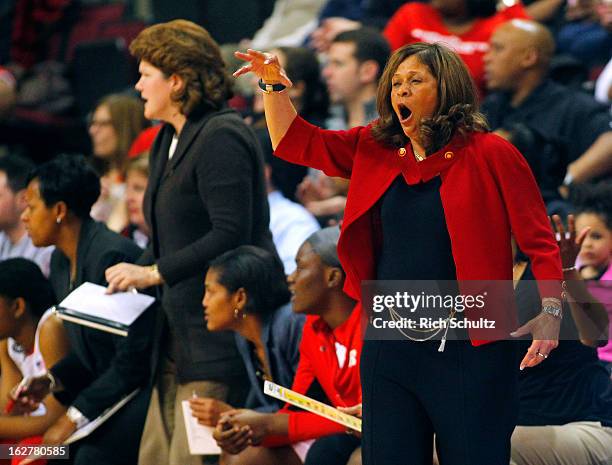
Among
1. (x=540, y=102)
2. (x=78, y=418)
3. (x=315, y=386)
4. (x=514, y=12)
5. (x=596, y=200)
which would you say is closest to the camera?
(x=315, y=386)

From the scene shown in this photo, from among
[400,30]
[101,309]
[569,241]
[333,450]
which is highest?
[400,30]

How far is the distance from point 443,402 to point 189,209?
5.17 feet

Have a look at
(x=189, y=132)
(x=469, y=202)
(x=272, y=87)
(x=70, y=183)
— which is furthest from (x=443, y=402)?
(x=70, y=183)

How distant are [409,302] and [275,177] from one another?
9.14ft

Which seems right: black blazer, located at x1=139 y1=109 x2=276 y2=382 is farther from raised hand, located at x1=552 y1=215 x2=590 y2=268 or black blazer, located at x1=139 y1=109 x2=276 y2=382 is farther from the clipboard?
raised hand, located at x1=552 y1=215 x2=590 y2=268

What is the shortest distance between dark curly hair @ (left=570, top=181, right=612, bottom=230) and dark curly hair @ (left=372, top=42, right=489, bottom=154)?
1721 mm

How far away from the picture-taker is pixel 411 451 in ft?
9.66

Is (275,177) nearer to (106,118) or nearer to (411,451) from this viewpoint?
(106,118)

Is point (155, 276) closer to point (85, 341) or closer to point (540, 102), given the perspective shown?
point (85, 341)

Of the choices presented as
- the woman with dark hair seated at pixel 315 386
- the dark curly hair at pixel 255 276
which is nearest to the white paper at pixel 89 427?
the woman with dark hair seated at pixel 315 386

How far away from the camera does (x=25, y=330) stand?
16.6 feet

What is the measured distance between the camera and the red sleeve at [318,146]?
3102 mm

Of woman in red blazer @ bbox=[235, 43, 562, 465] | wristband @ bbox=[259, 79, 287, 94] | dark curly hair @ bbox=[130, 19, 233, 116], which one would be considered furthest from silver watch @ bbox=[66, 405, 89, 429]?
wristband @ bbox=[259, 79, 287, 94]

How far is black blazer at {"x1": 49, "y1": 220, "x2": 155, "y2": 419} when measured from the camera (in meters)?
4.55
